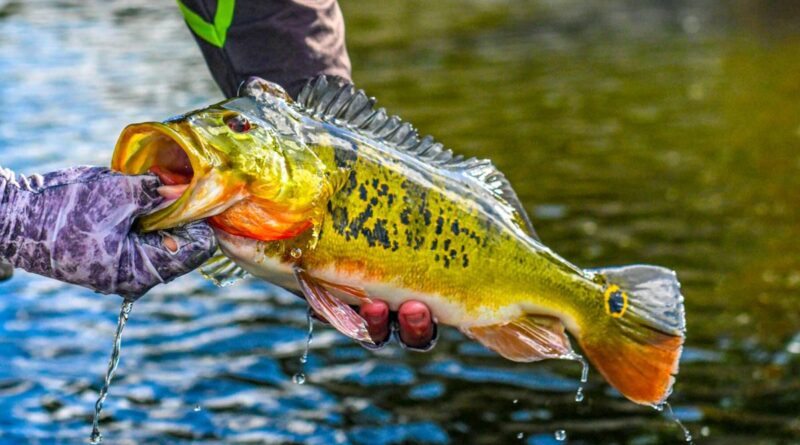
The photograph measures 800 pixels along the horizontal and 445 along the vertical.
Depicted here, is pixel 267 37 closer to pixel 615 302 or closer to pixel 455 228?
pixel 455 228

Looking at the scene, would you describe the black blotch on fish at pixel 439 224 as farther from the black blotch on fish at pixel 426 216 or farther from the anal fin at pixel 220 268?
the anal fin at pixel 220 268

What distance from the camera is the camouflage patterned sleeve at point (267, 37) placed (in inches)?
178

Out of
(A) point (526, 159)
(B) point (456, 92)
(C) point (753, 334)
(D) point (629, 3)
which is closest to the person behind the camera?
(C) point (753, 334)

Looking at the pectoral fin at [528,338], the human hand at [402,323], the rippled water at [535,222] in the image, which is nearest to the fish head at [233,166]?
the human hand at [402,323]

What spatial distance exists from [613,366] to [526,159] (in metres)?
8.66

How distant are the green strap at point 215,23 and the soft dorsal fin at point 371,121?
75cm

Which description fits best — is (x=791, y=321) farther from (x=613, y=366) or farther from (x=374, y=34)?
(x=374, y=34)

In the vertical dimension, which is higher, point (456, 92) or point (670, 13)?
point (670, 13)

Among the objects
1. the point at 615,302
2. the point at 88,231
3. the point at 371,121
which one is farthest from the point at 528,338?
the point at 88,231

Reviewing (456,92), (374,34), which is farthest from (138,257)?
(374,34)

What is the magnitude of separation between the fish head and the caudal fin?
4.10ft

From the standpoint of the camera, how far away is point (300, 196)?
11.4ft

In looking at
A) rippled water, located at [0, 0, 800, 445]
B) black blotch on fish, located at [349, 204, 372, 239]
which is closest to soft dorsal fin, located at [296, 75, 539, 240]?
black blotch on fish, located at [349, 204, 372, 239]

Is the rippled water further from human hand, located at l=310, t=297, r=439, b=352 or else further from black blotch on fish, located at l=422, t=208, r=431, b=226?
black blotch on fish, located at l=422, t=208, r=431, b=226
